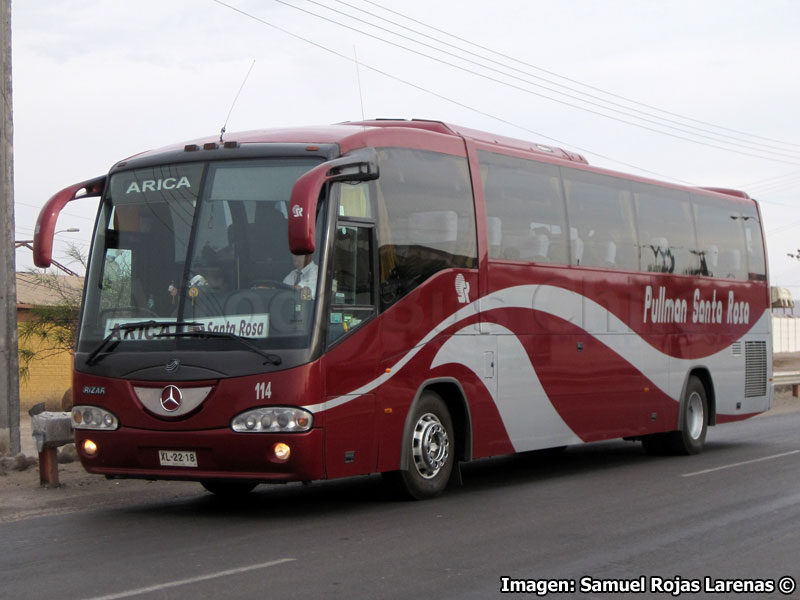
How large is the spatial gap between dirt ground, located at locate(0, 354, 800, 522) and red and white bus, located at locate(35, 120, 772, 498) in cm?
81

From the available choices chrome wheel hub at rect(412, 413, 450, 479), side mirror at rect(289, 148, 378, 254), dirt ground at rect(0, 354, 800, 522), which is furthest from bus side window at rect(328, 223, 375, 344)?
dirt ground at rect(0, 354, 800, 522)

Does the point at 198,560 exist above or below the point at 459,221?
below

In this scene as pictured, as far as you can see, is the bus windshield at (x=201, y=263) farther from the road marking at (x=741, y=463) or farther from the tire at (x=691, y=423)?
the tire at (x=691, y=423)

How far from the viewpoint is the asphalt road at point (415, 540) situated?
7.28 meters

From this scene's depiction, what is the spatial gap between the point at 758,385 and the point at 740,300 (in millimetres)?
1453

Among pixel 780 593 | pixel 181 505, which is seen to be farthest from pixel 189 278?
pixel 780 593

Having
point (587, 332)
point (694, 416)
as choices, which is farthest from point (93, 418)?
point (694, 416)

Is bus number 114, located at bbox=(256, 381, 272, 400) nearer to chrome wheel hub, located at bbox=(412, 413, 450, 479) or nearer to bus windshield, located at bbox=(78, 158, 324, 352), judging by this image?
bus windshield, located at bbox=(78, 158, 324, 352)

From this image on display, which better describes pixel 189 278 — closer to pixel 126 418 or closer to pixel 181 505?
pixel 126 418

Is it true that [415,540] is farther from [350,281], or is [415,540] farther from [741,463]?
[741,463]

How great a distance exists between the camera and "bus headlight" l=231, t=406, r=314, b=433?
9.52 meters

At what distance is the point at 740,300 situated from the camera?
58.4 feet

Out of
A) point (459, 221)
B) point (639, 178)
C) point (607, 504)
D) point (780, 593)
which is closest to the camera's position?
point (780, 593)

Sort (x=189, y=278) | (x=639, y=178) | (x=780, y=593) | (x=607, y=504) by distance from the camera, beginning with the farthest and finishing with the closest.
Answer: (x=639, y=178) → (x=607, y=504) → (x=189, y=278) → (x=780, y=593)
